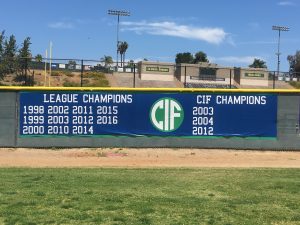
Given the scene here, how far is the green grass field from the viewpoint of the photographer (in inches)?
248

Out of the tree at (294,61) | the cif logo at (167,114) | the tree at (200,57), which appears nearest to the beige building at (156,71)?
the cif logo at (167,114)

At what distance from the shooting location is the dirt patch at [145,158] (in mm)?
14406

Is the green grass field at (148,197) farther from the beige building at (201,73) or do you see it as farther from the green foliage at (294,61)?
the green foliage at (294,61)

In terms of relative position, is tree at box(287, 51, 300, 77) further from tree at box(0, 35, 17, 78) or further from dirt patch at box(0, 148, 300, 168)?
dirt patch at box(0, 148, 300, 168)

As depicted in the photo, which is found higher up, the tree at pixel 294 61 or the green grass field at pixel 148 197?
the tree at pixel 294 61

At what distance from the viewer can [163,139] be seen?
17391 millimetres

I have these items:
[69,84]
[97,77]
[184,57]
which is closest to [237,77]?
[97,77]

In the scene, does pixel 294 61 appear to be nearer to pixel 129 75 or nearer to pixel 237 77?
pixel 237 77

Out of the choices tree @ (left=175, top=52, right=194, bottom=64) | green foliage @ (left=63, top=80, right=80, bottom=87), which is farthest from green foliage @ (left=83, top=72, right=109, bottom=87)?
tree @ (left=175, top=52, right=194, bottom=64)

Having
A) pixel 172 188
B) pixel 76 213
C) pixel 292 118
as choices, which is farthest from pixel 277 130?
pixel 76 213

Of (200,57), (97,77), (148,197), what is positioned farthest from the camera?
(200,57)

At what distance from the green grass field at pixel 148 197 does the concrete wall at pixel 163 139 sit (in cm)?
547

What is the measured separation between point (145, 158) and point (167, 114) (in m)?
2.29

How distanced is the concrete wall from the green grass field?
5.47 metres
